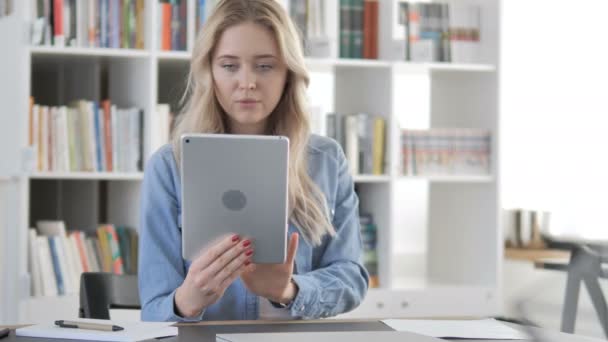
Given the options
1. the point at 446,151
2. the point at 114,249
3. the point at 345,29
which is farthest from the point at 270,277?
the point at 446,151

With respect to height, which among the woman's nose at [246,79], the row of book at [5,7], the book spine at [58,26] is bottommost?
the woman's nose at [246,79]

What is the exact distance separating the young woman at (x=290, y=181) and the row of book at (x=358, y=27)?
64.8 inches

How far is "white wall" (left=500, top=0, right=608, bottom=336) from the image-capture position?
15.5ft

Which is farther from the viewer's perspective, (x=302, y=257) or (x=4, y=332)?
(x=302, y=257)

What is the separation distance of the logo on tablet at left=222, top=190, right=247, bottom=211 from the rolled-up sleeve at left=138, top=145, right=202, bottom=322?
0.29 m

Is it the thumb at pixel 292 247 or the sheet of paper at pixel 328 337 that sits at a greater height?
the thumb at pixel 292 247

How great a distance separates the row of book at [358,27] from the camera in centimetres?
350

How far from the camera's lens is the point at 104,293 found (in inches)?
74.8

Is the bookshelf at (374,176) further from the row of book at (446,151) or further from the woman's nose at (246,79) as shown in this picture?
the woman's nose at (246,79)

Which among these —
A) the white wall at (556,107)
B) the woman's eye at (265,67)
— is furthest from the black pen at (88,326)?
the white wall at (556,107)

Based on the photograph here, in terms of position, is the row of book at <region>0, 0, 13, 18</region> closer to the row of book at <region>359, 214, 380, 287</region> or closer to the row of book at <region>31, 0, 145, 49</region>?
the row of book at <region>31, 0, 145, 49</region>

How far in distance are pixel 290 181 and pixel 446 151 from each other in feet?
6.41

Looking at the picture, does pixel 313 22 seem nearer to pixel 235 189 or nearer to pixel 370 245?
pixel 370 245

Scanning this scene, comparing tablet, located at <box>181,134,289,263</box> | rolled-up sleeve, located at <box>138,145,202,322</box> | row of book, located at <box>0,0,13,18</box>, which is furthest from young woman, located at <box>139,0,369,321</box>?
row of book, located at <box>0,0,13,18</box>
